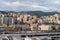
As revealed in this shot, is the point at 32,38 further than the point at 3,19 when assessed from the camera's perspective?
No

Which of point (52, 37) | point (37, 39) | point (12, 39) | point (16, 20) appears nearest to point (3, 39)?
point (12, 39)

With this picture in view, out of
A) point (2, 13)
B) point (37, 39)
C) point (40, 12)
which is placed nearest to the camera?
point (37, 39)

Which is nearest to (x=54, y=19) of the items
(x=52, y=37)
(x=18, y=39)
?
(x=52, y=37)

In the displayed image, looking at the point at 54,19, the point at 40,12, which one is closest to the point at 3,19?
the point at 54,19

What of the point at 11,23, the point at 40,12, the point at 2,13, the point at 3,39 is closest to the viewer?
the point at 3,39

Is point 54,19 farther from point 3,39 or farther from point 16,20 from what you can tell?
point 3,39

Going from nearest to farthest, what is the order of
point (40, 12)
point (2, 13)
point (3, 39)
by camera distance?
point (3, 39)
point (2, 13)
point (40, 12)

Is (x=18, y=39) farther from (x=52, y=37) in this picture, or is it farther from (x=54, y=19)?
(x=54, y=19)

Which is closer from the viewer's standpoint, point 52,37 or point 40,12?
point 52,37

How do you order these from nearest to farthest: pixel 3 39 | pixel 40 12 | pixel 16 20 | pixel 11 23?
pixel 3 39 < pixel 11 23 < pixel 16 20 < pixel 40 12
